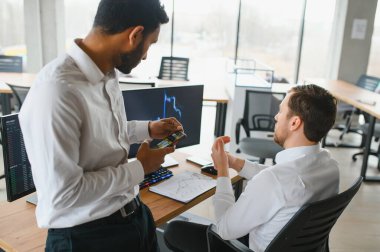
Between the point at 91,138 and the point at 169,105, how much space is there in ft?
3.21

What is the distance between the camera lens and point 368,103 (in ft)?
13.9

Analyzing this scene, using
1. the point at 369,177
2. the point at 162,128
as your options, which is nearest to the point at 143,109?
the point at 162,128

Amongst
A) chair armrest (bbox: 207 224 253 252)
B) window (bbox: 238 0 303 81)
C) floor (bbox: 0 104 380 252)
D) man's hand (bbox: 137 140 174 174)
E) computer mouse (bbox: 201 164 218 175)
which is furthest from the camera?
window (bbox: 238 0 303 81)

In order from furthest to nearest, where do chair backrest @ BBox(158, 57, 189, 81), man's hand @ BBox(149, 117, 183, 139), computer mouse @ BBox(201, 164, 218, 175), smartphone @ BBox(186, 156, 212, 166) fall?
chair backrest @ BBox(158, 57, 189, 81)
smartphone @ BBox(186, 156, 212, 166)
computer mouse @ BBox(201, 164, 218, 175)
man's hand @ BBox(149, 117, 183, 139)

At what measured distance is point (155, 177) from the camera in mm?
1878

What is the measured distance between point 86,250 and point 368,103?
391 cm

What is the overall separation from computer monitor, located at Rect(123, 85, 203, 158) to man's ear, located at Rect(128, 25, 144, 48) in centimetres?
76

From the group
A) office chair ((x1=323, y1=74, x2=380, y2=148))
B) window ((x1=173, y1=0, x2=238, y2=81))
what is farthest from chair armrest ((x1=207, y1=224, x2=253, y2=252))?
window ((x1=173, y1=0, x2=238, y2=81))

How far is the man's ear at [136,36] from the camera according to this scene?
1.06 metres

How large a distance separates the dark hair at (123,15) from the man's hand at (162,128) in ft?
2.12

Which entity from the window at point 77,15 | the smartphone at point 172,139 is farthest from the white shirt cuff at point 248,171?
the window at point 77,15

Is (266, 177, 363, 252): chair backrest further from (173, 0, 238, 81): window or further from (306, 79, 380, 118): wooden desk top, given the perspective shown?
(173, 0, 238, 81): window

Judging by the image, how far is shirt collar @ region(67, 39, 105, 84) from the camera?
3.51ft

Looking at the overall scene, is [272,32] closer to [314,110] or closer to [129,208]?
[314,110]
